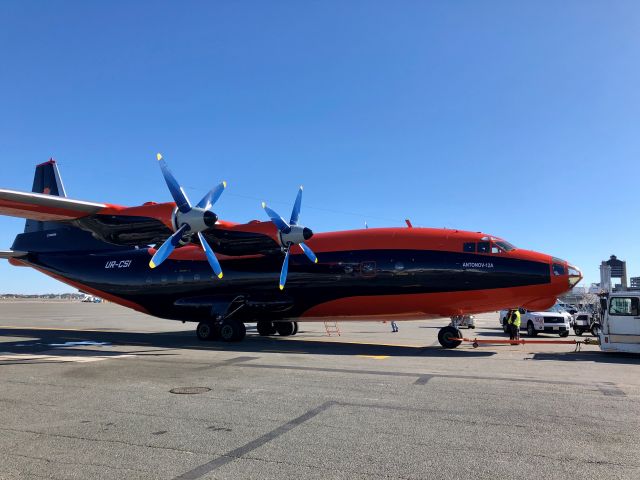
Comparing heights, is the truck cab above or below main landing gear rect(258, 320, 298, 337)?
above

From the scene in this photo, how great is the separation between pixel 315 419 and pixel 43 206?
13.3 m

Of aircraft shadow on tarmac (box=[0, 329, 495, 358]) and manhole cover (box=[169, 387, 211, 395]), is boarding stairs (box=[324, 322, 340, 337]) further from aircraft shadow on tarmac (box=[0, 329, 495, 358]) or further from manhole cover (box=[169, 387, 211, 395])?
manhole cover (box=[169, 387, 211, 395])

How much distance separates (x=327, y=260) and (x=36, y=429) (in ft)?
43.4

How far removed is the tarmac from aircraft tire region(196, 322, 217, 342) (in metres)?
6.46

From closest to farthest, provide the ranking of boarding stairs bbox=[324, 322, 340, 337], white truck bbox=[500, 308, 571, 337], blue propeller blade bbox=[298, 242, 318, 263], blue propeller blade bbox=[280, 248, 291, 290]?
blue propeller blade bbox=[280, 248, 291, 290]
blue propeller blade bbox=[298, 242, 318, 263]
boarding stairs bbox=[324, 322, 340, 337]
white truck bbox=[500, 308, 571, 337]

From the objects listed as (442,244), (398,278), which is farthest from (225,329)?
(442,244)

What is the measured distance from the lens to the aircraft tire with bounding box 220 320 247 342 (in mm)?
19375

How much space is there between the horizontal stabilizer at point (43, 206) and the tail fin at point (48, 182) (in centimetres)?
751

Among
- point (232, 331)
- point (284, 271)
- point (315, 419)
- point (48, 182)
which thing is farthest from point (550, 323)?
point (48, 182)

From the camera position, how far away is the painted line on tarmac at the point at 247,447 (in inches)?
193

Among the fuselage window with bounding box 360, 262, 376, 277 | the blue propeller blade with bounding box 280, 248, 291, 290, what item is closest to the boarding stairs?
the blue propeller blade with bounding box 280, 248, 291, 290

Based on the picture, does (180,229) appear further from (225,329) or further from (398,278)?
(398,278)

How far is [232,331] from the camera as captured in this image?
1938 centimetres

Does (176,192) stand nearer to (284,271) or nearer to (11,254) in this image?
(284,271)
